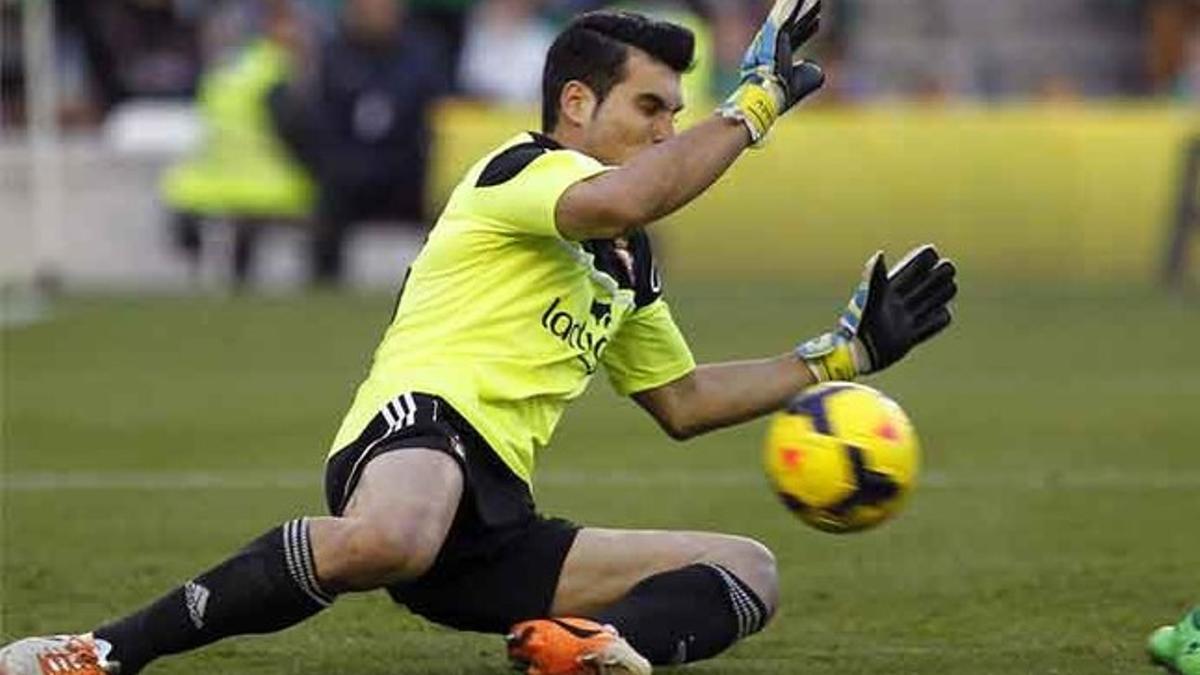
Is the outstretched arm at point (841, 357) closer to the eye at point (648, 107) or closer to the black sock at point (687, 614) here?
the black sock at point (687, 614)

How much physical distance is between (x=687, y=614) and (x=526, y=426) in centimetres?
58

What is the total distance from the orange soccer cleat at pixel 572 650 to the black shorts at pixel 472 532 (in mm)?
331

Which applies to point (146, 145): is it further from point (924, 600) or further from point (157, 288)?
point (924, 600)

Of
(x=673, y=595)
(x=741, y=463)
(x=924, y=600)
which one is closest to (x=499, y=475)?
(x=673, y=595)

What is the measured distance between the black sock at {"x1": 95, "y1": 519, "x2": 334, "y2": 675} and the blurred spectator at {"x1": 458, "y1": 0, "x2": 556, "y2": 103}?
17.5 meters

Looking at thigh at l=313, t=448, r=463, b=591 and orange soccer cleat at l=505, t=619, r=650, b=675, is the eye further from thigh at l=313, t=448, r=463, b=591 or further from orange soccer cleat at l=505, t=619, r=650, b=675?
orange soccer cleat at l=505, t=619, r=650, b=675

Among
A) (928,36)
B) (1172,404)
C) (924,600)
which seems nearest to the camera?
(924,600)

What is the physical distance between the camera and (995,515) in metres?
10.6

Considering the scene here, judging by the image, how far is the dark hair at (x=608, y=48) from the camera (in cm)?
713

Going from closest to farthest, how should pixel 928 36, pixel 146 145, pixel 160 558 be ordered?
pixel 160 558
pixel 146 145
pixel 928 36

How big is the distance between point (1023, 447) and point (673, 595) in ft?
19.1

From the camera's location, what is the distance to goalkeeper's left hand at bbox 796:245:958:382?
7.60 metres

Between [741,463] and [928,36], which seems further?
[928,36]

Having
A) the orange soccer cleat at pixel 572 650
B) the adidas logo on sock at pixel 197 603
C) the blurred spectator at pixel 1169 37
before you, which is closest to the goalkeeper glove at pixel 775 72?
the orange soccer cleat at pixel 572 650
